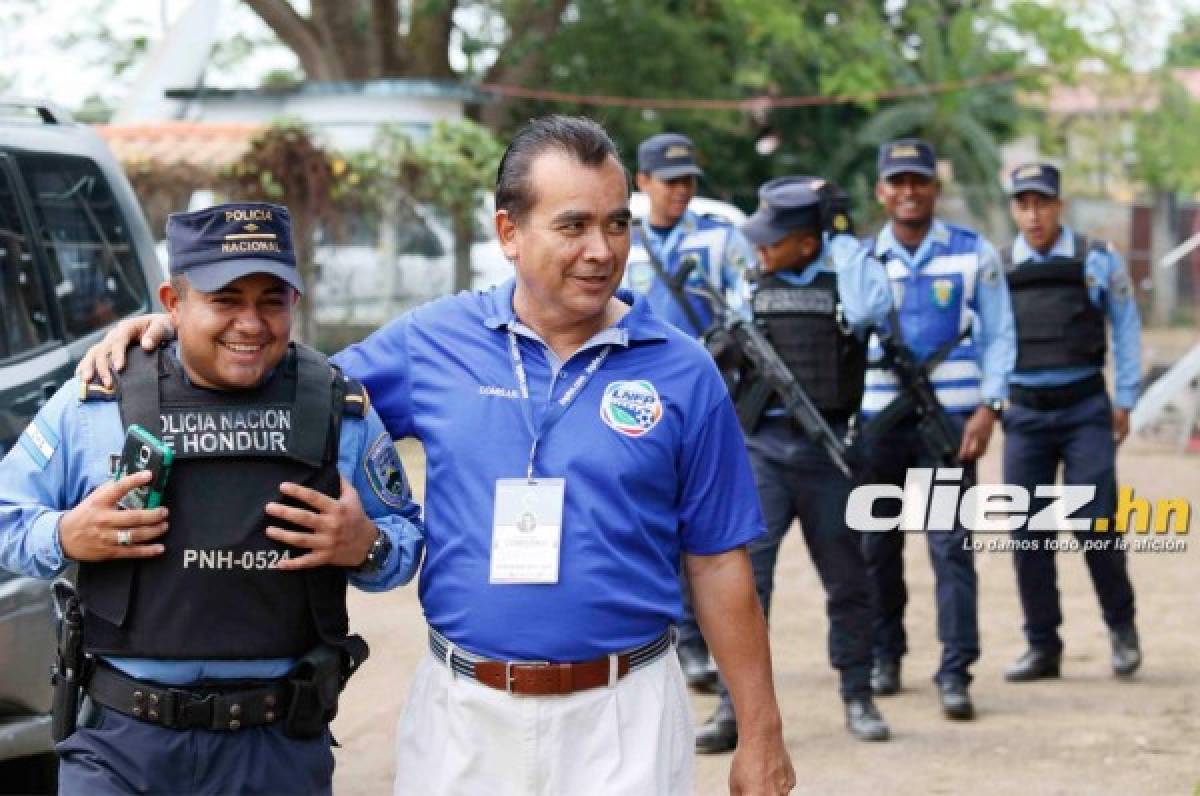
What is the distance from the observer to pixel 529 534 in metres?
3.83

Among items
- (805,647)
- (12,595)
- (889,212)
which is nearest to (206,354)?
(12,595)

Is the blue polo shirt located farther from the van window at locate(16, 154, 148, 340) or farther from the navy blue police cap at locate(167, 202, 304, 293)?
the van window at locate(16, 154, 148, 340)

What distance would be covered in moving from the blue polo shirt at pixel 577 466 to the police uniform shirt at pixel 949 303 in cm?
433

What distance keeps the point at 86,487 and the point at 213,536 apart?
12.1 inches

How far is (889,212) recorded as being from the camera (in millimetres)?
8406

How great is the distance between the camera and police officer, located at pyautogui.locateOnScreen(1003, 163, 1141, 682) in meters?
8.83

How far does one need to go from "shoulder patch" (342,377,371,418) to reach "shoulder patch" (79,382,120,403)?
43 centimetres

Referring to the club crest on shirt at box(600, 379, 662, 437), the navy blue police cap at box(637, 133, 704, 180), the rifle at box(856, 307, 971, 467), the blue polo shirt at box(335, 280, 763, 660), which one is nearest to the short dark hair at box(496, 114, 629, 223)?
the blue polo shirt at box(335, 280, 763, 660)

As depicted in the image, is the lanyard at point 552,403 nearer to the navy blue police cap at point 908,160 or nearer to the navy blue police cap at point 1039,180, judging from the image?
the navy blue police cap at point 908,160

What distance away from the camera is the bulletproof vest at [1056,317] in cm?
883

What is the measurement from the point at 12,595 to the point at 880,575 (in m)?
3.90

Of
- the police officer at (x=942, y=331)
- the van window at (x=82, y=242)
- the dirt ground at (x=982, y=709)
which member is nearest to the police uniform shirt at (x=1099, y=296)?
the police officer at (x=942, y=331)

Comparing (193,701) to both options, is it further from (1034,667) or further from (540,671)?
Answer: (1034,667)

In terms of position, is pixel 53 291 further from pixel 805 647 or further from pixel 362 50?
pixel 362 50
